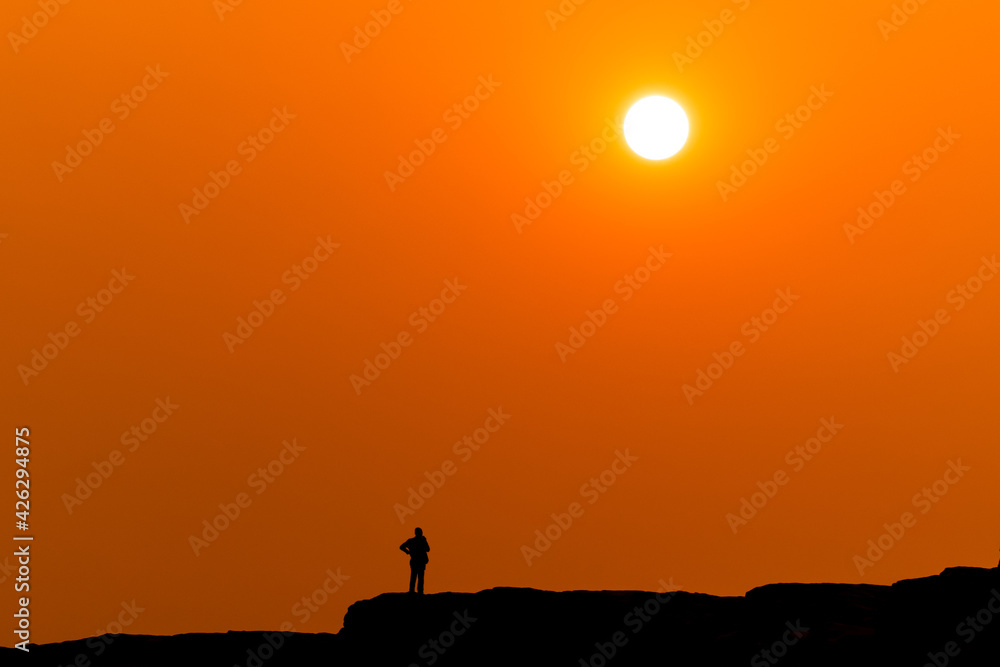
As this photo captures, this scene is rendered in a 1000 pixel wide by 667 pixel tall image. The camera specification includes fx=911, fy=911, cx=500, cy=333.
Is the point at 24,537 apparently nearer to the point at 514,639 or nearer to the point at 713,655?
the point at 514,639

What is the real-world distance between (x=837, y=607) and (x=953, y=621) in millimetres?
5530

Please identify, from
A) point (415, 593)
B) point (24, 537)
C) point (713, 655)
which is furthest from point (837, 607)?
point (24, 537)

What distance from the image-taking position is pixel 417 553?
75.0ft

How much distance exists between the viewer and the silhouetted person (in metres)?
22.8

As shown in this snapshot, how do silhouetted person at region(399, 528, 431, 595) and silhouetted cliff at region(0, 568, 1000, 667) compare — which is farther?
silhouetted person at region(399, 528, 431, 595)

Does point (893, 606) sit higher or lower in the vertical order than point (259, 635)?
higher

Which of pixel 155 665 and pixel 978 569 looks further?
pixel 155 665

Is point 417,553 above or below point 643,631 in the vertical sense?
below

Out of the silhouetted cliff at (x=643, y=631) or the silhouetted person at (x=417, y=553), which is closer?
the silhouetted cliff at (x=643, y=631)

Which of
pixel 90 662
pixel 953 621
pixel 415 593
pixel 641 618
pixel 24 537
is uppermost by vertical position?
pixel 953 621

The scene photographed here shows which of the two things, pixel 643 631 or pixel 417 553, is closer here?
pixel 643 631

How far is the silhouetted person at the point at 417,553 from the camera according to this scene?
22844 mm

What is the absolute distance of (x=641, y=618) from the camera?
1948cm

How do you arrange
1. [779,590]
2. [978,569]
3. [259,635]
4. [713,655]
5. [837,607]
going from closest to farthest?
[978,569] → [713,655] → [837,607] → [779,590] → [259,635]
